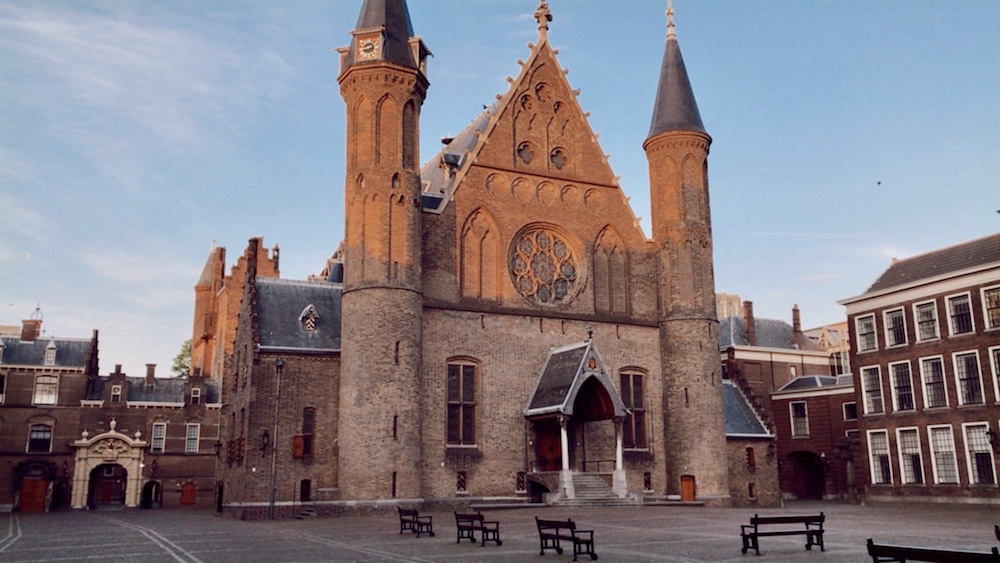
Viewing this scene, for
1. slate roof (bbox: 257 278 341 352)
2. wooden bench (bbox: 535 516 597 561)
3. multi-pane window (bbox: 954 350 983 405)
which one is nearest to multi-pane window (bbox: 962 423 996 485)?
multi-pane window (bbox: 954 350 983 405)

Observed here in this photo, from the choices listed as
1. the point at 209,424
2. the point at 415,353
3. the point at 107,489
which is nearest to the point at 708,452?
the point at 415,353

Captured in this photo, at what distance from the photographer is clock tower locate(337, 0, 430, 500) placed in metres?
31.2

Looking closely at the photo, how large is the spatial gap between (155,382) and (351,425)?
33.1m

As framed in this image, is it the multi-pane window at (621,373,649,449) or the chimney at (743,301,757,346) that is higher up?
the chimney at (743,301,757,346)

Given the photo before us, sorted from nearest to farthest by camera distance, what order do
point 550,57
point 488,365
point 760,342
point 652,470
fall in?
1. point 488,365
2. point 652,470
3. point 550,57
4. point 760,342

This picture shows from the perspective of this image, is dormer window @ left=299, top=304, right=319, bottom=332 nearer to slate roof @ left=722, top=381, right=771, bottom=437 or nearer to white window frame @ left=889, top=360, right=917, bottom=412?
slate roof @ left=722, top=381, right=771, bottom=437

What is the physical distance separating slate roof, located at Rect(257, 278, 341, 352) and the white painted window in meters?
26.6

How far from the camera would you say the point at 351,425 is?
31.4m

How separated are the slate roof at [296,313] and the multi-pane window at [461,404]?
4797mm

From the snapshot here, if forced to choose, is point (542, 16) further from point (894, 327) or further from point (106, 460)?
point (106, 460)

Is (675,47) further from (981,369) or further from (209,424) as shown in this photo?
(209,424)

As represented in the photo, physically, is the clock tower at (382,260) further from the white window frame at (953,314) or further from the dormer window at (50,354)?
the dormer window at (50,354)

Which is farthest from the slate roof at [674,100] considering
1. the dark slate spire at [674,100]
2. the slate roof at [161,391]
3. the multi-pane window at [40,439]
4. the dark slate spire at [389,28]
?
the multi-pane window at [40,439]

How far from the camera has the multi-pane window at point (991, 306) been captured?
37156mm
